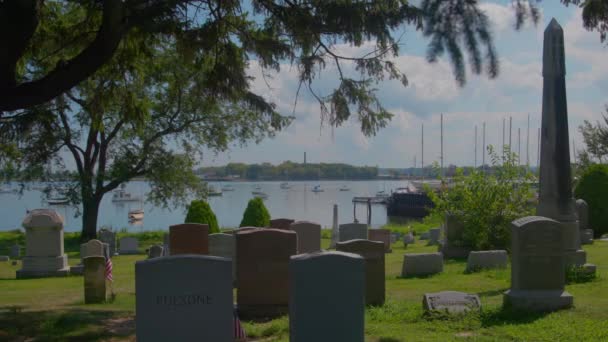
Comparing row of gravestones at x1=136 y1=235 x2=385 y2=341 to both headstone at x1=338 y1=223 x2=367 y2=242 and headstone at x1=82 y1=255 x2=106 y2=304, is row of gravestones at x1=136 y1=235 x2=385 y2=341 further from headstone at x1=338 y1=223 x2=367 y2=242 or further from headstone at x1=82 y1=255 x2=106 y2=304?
headstone at x1=338 y1=223 x2=367 y2=242

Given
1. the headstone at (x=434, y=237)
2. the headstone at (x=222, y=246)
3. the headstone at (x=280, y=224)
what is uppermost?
the headstone at (x=280, y=224)

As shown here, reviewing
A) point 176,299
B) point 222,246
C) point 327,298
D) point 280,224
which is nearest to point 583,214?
point 280,224

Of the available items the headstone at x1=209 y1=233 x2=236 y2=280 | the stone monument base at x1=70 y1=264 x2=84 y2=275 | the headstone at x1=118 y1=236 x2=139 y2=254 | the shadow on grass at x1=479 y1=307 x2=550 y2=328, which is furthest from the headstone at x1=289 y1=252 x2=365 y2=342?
the headstone at x1=118 y1=236 x2=139 y2=254

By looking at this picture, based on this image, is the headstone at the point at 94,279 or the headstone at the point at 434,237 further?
the headstone at the point at 434,237

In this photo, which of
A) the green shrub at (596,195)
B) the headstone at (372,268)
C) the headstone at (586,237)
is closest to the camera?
the headstone at (372,268)

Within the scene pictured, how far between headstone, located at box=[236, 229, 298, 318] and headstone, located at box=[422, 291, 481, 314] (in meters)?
2.34

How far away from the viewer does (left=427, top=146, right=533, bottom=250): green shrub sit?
17.7 meters

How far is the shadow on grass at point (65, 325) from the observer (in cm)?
888

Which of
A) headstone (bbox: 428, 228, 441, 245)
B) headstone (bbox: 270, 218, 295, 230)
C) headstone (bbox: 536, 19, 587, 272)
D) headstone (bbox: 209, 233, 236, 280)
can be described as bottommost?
headstone (bbox: 428, 228, 441, 245)

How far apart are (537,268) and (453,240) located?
8.65 meters

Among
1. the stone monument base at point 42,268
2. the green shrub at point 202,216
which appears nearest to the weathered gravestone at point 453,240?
the green shrub at point 202,216

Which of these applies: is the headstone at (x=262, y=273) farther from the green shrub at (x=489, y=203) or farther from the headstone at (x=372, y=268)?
the green shrub at (x=489, y=203)

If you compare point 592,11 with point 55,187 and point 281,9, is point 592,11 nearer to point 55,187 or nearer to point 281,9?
point 281,9

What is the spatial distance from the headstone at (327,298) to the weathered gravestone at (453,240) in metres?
11.7
